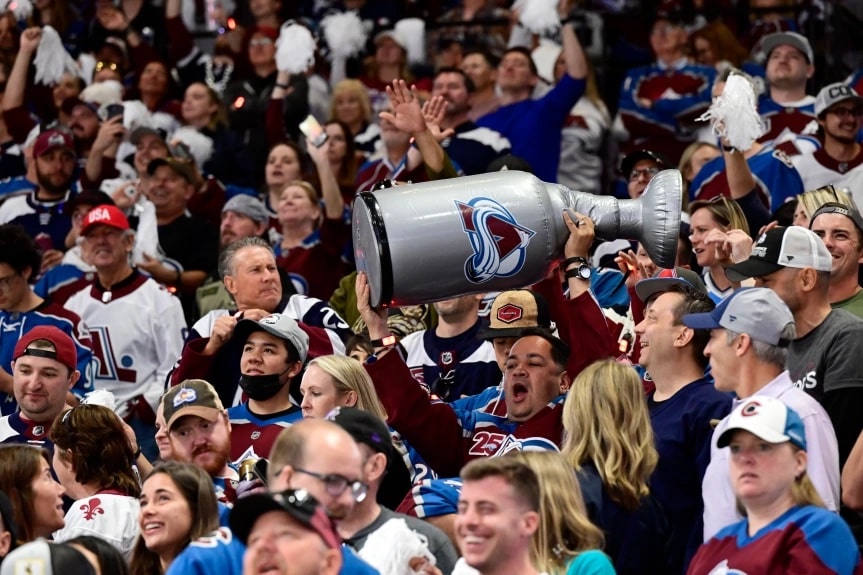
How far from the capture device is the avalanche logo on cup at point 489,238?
5688mm

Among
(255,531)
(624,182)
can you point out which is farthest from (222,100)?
(255,531)

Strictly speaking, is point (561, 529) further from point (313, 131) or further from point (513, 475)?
point (313, 131)

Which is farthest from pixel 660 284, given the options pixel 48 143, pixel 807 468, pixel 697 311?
pixel 48 143

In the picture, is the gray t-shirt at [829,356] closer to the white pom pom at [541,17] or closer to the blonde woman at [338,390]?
the blonde woman at [338,390]

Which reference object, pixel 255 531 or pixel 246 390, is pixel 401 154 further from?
pixel 255 531

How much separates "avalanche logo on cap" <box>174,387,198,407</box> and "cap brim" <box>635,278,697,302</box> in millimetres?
1699

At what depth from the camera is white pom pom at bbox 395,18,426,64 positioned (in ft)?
40.1

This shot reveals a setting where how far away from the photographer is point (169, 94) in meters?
12.3

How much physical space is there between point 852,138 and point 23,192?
5.04 metres

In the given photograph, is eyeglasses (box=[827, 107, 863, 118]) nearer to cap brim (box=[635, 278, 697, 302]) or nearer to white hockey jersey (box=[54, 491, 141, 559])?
cap brim (box=[635, 278, 697, 302])

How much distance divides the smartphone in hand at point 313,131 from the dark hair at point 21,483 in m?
3.94

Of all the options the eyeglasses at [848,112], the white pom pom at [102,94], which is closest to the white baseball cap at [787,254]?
the eyeglasses at [848,112]

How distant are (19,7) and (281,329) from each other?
573cm

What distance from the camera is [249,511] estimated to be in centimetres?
405
